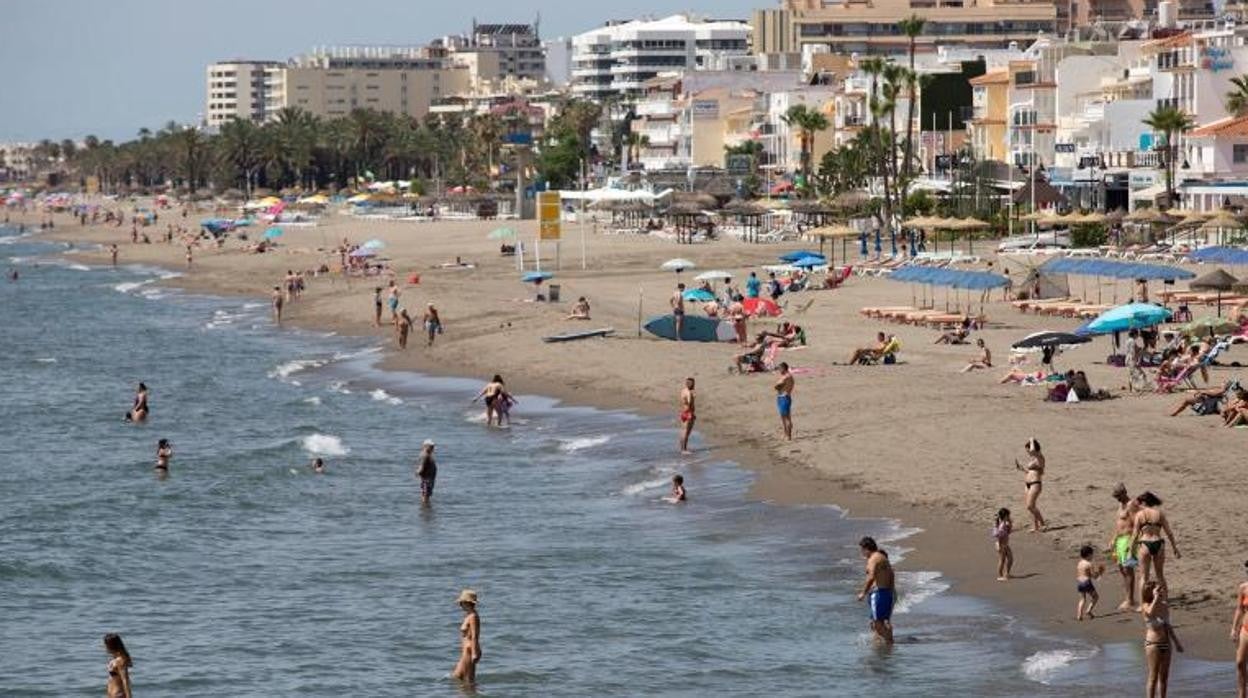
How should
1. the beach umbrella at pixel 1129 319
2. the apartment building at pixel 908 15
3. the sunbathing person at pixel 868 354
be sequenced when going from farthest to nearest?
the apartment building at pixel 908 15, the sunbathing person at pixel 868 354, the beach umbrella at pixel 1129 319

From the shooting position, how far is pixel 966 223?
63.3 metres

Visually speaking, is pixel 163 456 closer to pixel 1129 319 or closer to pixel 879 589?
pixel 1129 319

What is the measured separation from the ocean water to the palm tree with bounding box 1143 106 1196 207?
32558 millimetres

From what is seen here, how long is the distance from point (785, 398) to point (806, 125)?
267ft

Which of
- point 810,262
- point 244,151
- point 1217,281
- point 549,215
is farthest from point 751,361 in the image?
point 244,151

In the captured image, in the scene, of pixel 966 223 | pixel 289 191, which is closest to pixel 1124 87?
pixel 966 223

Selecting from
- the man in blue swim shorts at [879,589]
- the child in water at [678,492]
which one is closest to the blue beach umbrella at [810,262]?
the child in water at [678,492]

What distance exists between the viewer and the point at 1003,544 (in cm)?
2383

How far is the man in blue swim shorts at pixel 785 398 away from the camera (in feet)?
111

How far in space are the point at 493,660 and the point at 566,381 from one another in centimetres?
2259

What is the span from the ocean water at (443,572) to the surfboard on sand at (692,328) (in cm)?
513

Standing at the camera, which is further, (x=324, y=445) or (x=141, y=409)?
(x=141, y=409)

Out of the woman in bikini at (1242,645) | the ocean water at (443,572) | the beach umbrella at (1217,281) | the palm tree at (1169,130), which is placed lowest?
the ocean water at (443,572)

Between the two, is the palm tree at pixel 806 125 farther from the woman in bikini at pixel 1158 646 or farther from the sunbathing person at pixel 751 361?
the woman in bikini at pixel 1158 646
